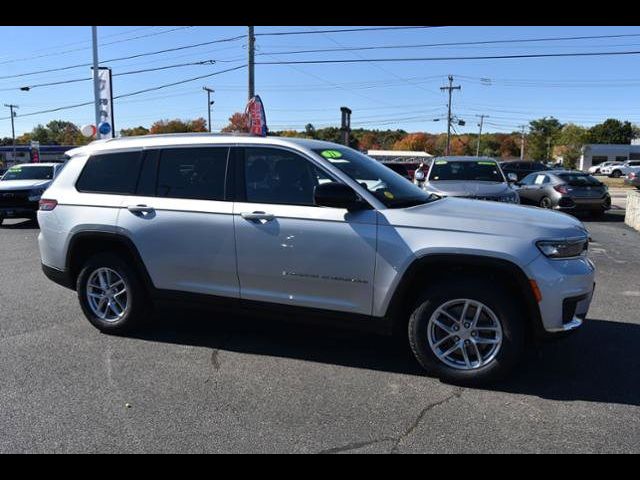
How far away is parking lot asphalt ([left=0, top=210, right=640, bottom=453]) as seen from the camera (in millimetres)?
3293

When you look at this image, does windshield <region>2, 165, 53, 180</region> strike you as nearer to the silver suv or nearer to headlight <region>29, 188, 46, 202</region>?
headlight <region>29, 188, 46, 202</region>

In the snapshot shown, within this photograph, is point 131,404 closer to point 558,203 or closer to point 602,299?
point 602,299

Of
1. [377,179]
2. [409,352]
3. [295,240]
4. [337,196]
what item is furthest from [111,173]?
[409,352]

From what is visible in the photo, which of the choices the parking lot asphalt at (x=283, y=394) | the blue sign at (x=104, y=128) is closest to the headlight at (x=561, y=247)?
the parking lot asphalt at (x=283, y=394)

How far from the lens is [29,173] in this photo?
15.8 metres

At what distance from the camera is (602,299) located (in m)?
6.54

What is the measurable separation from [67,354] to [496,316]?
3.65 meters

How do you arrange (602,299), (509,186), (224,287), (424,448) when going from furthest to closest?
(509,186) → (602,299) → (224,287) → (424,448)

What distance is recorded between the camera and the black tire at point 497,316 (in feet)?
12.9

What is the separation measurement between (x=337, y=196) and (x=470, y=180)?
7.73 m

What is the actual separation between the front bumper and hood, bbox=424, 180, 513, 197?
20.2 feet

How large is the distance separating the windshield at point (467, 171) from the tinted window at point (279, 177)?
23.6 ft
